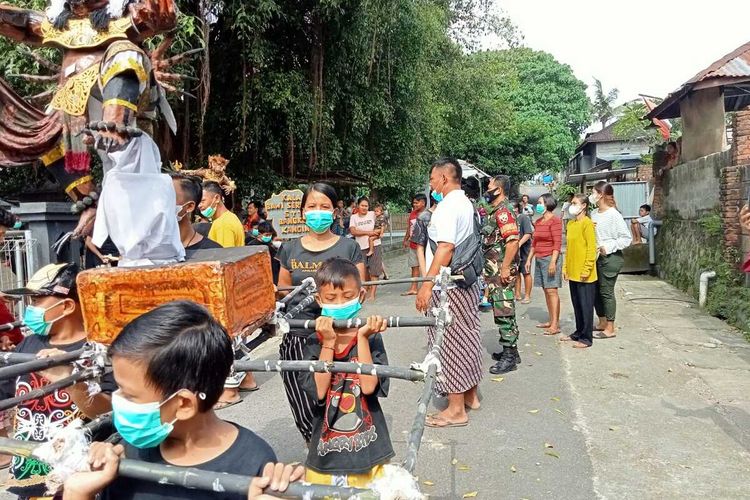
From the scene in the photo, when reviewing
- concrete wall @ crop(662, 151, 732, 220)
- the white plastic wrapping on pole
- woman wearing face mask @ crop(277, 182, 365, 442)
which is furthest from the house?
woman wearing face mask @ crop(277, 182, 365, 442)

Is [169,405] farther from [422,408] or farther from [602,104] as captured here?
[602,104]

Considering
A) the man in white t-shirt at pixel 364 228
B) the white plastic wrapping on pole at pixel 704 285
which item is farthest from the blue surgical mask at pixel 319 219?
the white plastic wrapping on pole at pixel 704 285

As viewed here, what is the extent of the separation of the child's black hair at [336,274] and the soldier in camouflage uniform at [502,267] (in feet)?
11.1

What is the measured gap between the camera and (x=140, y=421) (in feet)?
4.56

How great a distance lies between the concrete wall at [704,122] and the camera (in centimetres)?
1042

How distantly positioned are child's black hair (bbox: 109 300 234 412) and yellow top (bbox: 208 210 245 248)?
3406mm

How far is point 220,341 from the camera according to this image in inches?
57.7

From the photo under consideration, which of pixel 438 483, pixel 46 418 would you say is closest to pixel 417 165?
pixel 438 483

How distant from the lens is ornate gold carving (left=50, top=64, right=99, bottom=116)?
2688mm

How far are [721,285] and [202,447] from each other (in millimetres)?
8600

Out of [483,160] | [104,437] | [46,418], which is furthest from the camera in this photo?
[483,160]

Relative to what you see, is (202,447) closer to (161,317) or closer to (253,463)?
(253,463)

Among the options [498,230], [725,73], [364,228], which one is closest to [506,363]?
[498,230]

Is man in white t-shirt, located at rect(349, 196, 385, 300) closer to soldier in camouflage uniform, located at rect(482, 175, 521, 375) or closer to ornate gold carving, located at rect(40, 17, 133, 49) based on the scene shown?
soldier in camouflage uniform, located at rect(482, 175, 521, 375)
